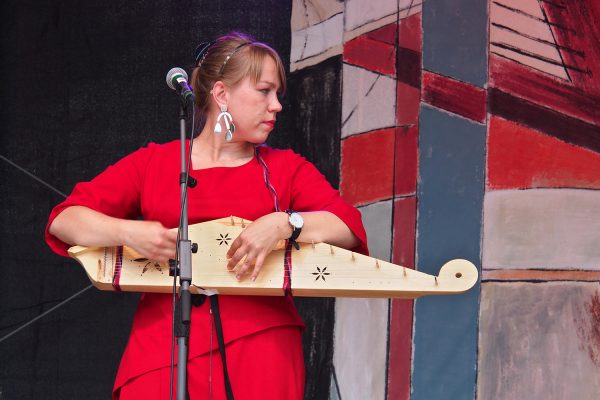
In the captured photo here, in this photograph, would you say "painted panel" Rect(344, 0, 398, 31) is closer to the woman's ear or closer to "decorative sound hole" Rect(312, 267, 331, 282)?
the woman's ear

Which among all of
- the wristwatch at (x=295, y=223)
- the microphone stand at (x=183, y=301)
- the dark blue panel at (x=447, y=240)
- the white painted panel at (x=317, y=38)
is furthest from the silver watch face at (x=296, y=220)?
the white painted panel at (x=317, y=38)

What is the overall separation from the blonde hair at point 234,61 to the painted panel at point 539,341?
3.95 feet

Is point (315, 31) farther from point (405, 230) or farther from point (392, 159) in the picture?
point (405, 230)

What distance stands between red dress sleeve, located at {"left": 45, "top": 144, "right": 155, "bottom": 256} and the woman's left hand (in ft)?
0.98

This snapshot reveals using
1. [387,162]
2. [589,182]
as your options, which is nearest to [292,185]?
[387,162]

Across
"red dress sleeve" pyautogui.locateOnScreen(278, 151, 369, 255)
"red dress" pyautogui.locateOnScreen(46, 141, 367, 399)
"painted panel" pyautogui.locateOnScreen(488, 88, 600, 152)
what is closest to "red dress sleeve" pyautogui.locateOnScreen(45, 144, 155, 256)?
"red dress" pyautogui.locateOnScreen(46, 141, 367, 399)

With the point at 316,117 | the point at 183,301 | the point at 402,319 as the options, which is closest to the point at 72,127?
the point at 316,117

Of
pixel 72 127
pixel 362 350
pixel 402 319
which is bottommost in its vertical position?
pixel 362 350

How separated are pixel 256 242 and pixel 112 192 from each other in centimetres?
38

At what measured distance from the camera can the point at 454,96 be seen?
301cm

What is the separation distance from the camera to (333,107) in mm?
3115

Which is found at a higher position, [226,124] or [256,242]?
[226,124]

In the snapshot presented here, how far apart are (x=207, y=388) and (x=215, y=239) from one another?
29 centimetres

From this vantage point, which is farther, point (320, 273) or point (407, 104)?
point (407, 104)
